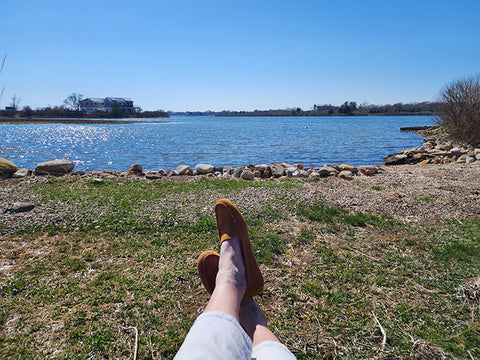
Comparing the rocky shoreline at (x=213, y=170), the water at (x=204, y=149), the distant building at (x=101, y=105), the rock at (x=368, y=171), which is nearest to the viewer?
the rocky shoreline at (x=213, y=170)

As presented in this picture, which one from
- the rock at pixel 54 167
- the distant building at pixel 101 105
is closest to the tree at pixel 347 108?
the distant building at pixel 101 105

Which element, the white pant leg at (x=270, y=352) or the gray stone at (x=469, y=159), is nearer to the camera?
the white pant leg at (x=270, y=352)

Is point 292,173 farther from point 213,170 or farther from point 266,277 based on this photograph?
point 266,277

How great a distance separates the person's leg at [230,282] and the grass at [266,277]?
649mm

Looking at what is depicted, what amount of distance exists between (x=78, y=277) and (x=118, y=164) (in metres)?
14.6

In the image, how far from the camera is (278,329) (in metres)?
2.61

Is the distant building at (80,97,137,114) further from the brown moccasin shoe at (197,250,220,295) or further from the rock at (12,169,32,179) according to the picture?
the brown moccasin shoe at (197,250,220,295)

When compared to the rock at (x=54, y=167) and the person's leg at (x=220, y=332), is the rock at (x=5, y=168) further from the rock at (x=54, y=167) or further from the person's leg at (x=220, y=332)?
the person's leg at (x=220, y=332)

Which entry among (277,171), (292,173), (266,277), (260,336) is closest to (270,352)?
(260,336)

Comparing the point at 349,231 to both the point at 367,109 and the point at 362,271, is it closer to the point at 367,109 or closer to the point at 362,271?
the point at 362,271

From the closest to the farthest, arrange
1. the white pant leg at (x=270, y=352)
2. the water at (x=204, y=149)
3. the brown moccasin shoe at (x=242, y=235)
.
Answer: the white pant leg at (x=270, y=352)
the brown moccasin shoe at (x=242, y=235)
the water at (x=204, y=149)

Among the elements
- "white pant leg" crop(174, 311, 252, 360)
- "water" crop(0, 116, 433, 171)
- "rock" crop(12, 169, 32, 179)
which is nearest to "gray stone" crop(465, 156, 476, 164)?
"water" crop(0, 116, 433, 171)

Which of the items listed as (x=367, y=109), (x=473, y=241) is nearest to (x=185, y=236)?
(x=473, y=241)

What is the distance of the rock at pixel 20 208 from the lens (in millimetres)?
5620
